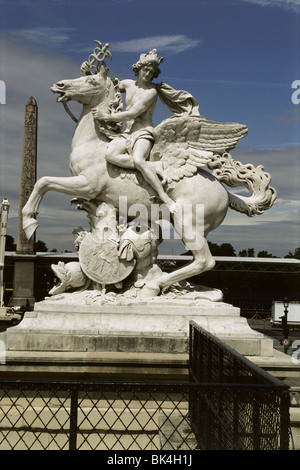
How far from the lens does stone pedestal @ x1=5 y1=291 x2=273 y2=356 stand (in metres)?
6.36

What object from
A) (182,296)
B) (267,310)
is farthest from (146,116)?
(267,310)

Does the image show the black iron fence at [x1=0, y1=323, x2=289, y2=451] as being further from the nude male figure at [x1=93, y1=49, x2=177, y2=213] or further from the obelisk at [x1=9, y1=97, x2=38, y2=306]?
the obelisk at [x1=9, y1=97, x2=38, y2=306]

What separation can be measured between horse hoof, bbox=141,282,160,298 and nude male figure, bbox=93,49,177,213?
906 millimetres

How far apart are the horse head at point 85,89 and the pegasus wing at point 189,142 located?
2.76 ft

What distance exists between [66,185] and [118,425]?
2.84 meters

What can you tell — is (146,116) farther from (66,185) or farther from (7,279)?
(7,279)

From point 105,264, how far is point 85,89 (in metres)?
2.14

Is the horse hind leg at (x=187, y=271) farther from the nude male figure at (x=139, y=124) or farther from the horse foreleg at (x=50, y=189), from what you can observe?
the horse foreleg at (x=50, y=189)

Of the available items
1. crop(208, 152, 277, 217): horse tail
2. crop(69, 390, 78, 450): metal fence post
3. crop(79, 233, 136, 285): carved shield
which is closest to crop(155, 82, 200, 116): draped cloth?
crop(208, 152, 277, 217): horse tail

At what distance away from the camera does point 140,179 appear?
7109 millimetres

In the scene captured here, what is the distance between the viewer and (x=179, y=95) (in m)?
7.26

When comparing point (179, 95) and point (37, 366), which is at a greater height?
point (179, 95)
